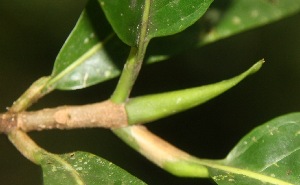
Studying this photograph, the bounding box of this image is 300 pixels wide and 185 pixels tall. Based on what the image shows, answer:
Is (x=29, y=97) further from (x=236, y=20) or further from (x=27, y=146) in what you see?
(x=236, y=20)

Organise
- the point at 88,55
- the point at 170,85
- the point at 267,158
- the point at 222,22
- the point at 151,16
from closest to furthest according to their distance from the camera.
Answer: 1. the point at 151,16
2. the point at 267,158
3. the point at 88,55
4. the point at 222,22
5. the point at 170,85

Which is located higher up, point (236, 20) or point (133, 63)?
point (133, 63)

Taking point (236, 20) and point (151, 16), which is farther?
Answer: point (236, 20)

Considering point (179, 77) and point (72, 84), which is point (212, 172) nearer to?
point (72, 84)

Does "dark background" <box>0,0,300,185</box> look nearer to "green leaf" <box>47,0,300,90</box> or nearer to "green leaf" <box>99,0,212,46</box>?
"green leaf" <box>47,0,300,90</box>

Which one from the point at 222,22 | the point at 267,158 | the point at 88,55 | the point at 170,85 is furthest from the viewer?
the point at 170,85

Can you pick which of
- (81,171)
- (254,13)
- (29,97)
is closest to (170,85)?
(254,13)

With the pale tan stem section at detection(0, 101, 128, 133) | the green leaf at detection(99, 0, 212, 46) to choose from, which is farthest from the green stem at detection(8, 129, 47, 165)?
the green leaf at detection(99, 0, 212, 46)
